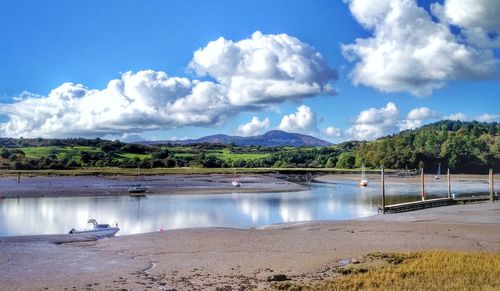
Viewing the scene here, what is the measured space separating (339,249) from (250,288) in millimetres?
10285

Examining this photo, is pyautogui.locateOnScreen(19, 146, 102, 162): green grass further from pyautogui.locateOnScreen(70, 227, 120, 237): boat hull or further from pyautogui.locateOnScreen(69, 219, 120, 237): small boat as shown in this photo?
pyautogui.locateOnScreen(70, 227, 120, 237): boat hull

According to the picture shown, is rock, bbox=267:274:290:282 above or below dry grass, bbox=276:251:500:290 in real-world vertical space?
below

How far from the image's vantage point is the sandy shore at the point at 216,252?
20.2 metres

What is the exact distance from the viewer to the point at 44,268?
22.6 meters

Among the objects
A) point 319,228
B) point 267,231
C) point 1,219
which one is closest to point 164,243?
point 267,231

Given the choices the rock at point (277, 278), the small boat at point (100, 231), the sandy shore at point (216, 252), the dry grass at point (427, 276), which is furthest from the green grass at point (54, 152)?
the dry grass at point (427, 276)

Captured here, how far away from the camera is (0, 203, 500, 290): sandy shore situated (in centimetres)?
2019

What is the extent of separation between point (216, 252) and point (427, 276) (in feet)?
37.8

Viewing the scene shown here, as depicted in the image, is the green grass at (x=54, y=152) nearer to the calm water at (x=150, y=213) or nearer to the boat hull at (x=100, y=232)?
the calm water at (x=150, y=213)

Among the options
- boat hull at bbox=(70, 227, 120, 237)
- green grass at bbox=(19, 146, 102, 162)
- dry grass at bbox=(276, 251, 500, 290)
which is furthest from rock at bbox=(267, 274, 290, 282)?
green grass at bbox=(19, 146, 102, 162)

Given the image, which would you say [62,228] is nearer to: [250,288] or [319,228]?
[319,228]

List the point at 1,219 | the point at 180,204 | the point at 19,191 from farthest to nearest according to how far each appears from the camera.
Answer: the point at 19,191, the point at 180,204, the point at 1,219

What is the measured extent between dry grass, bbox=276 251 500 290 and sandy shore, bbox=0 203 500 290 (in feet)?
6.69

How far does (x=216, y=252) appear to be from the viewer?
26.9m
